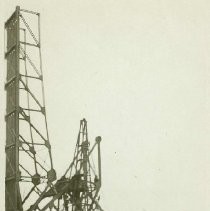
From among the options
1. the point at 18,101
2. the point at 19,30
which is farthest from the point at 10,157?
the point at 19,30

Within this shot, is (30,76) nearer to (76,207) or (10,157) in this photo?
(10,157)

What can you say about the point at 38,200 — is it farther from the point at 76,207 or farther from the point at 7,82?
the point at 7,82

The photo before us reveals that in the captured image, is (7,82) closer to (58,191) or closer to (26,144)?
(26,144)

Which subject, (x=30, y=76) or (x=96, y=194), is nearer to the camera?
(x=96, y=194)

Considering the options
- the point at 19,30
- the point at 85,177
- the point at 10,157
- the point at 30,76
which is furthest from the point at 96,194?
the point at 19,30

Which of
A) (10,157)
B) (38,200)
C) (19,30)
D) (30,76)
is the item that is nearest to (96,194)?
(38,200)

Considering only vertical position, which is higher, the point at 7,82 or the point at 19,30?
the point at 19,30

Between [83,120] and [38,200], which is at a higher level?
[83,120]

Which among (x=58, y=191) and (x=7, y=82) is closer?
(x=58, y=191)

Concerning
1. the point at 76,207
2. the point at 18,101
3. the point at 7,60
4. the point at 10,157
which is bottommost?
the point at 76,207
